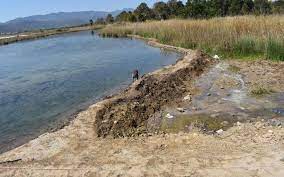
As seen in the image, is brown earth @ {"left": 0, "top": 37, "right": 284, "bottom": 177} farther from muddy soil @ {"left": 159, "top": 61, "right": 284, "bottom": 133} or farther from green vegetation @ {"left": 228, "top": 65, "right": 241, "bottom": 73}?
green vegetation @ {"left": 228, "top": 65, "right": 241, "bottom": 73}

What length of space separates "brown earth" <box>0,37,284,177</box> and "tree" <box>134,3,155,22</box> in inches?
2126

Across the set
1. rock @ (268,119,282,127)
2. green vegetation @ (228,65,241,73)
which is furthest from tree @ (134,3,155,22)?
rock @ (268,119,282,127)

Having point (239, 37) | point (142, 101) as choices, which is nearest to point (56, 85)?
point (142, 101)

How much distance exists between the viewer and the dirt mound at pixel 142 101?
8961 mm

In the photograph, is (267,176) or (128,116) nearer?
(267,176)

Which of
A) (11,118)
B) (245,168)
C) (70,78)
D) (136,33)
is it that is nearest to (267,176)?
(245,168)

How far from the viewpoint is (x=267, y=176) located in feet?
20.3

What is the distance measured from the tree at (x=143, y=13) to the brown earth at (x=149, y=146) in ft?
177

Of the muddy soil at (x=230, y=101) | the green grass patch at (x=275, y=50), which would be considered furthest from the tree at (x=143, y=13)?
the muddy soil at (x=230, y=101)

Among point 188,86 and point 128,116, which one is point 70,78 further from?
point 128,116

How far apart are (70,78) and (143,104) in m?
8.66

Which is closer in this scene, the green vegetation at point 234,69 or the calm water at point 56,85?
the calm water at point 56,85

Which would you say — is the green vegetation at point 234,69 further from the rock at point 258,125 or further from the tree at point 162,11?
the tree at point 162,11

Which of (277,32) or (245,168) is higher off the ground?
(277,32)
